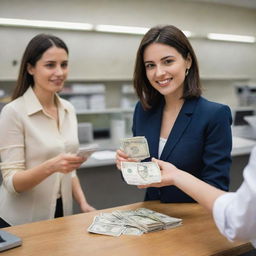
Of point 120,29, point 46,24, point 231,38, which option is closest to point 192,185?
point 46,24

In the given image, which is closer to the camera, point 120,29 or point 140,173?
point 140,173

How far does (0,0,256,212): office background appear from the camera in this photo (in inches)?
214

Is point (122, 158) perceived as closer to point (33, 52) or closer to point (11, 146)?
point (11, 146)

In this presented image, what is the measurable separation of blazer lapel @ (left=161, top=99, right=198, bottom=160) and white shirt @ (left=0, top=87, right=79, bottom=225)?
71 centimetres

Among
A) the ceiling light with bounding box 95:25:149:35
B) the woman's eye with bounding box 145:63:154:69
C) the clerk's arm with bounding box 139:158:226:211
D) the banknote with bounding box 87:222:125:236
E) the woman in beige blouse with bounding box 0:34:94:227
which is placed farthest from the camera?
the ceiling light with bounding box 95:25:149:35

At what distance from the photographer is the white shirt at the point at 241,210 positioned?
990 millimetres

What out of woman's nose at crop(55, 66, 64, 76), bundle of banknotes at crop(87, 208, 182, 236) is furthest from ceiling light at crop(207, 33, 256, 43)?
bundle of banknotes at crop(87, 208, 182, 236)

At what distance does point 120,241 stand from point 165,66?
2.93 ft

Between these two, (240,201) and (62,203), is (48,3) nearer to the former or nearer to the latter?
(62,203)

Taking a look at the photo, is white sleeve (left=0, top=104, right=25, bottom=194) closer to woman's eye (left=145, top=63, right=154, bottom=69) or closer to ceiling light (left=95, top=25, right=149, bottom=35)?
woman's eye (left=145, top=63, right=154, bottom=69)

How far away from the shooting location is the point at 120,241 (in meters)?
1.40

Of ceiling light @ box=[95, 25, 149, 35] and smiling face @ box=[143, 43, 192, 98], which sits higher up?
ceiling light @ box=[95, 25, 149, 35]

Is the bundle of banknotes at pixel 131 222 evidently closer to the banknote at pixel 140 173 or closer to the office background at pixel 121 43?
the banknote at pixel 140 173

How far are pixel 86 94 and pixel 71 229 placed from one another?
4378 millimetres
